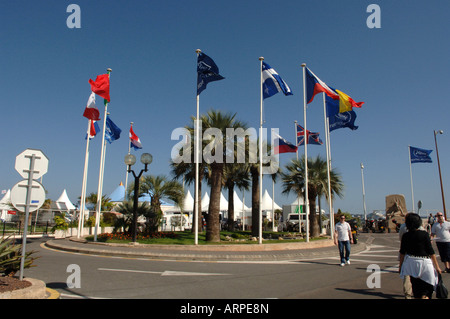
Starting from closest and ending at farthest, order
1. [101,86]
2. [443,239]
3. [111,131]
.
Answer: [443,239] → [101,86] → [111,131]

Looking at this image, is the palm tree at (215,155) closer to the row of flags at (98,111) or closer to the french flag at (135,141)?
the row of flags at (98,111)

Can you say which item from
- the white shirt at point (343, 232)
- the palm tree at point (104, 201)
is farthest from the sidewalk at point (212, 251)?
the palm tree at point (104, 201)

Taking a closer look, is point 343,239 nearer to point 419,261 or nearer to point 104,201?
point 419,261

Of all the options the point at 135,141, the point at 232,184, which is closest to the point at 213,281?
the point at 135,141

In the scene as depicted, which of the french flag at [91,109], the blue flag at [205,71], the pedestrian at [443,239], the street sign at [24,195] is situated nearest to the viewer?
the street sign at [24,195]

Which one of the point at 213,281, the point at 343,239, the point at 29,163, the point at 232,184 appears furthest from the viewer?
the point at 232,184

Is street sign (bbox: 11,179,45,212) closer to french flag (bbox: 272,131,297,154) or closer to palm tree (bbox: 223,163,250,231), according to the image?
french flag (bbox: 272,131,297,154)

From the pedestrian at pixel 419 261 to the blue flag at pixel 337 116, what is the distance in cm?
1821

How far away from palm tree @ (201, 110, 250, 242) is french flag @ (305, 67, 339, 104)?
16.3 feet

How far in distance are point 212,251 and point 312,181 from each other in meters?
12.4

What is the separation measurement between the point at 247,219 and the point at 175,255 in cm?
3414

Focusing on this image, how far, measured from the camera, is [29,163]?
7418 millimetres

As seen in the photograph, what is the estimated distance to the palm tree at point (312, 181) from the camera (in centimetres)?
2536
